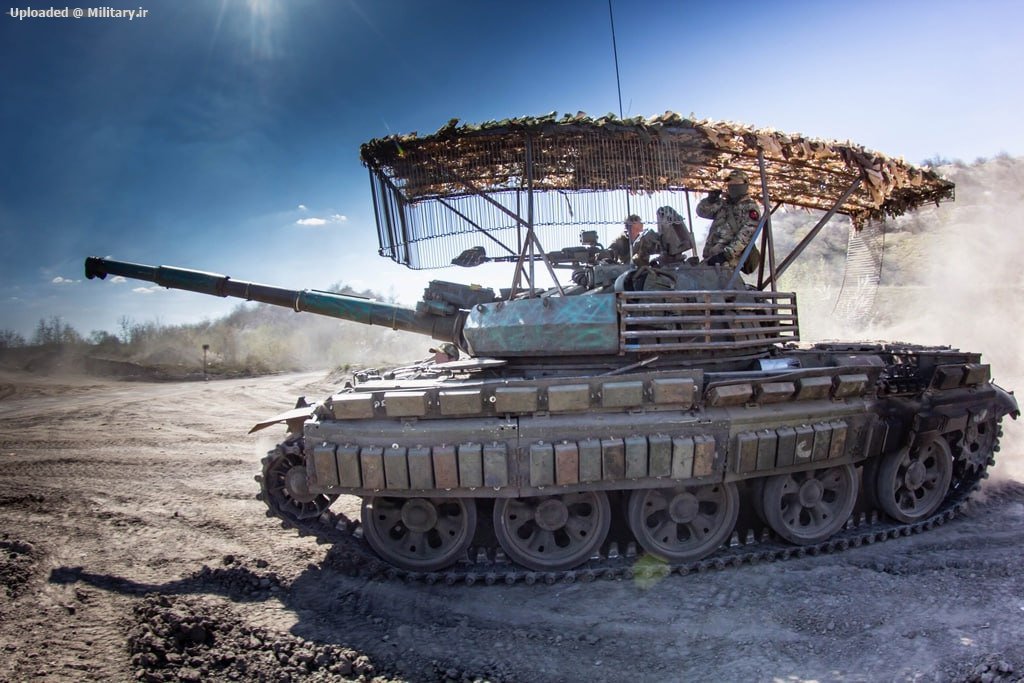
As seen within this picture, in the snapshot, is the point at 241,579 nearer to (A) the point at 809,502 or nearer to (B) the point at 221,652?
(B) the point at 221,652

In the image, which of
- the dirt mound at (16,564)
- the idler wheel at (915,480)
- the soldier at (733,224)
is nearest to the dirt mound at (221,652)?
the dirt mound at (16,564)

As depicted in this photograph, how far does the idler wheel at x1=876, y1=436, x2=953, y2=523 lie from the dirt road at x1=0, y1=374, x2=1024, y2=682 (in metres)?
0.36

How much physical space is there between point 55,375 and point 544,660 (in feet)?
75.5

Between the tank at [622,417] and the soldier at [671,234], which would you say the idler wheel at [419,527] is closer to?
the tank at [622,417]

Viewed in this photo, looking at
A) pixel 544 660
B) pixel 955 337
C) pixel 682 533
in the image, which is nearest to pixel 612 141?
pixel 682 533

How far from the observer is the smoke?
53.2ft

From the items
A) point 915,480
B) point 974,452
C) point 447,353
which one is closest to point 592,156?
point 447,353

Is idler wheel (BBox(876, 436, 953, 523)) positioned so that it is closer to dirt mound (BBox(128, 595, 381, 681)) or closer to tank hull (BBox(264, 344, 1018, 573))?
tank hull (BBox(264, 344, 1018, 573))

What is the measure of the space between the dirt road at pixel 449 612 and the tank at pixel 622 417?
466mm

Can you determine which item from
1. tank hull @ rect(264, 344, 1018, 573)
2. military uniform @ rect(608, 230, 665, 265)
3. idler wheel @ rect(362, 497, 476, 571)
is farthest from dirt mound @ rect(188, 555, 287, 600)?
military uniform @ rect(608, 230, 665, 265)

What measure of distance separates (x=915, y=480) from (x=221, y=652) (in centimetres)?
765

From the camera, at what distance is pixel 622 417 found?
6.29 m

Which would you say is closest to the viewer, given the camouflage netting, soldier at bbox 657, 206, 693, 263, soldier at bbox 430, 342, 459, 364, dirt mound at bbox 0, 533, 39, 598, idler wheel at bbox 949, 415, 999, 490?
dirt mound at bbox 0, 533, 39, 598

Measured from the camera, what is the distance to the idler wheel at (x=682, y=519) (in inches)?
257
